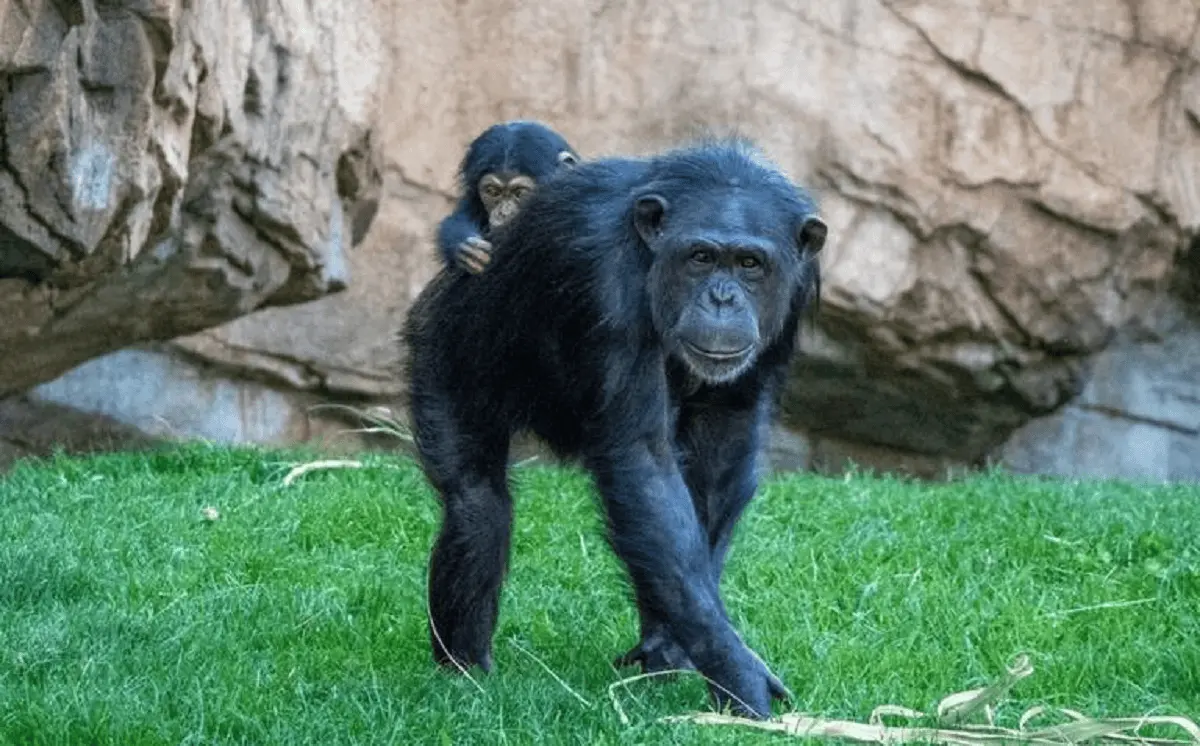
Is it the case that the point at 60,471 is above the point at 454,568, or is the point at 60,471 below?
below

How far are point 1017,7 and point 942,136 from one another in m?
0.84

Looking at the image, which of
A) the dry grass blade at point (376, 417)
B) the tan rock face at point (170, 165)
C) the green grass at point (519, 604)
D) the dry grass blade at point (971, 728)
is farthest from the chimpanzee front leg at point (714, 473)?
the dry grass blade at point (376, 417)

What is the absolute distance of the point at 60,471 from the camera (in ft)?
26.7

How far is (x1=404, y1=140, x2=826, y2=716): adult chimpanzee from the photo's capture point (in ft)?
A: 15.3

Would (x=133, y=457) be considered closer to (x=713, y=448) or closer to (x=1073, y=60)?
(x=713, y=448)

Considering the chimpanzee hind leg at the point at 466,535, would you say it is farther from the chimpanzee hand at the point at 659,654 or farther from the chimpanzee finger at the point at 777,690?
the chimpanzee finger at the point at 777,690

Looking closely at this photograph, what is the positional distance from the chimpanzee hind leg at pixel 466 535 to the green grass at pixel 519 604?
0.13 meters

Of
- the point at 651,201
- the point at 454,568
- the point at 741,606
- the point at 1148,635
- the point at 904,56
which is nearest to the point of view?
the point at 651,201

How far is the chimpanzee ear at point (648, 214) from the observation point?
489 centimetres

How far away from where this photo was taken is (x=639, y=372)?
15.5ft

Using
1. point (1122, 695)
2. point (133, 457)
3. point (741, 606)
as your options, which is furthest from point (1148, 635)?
point (133, 457)

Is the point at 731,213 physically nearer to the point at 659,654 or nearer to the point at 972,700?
the point at 659,654

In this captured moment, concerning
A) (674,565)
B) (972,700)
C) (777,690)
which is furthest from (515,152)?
(972,700)

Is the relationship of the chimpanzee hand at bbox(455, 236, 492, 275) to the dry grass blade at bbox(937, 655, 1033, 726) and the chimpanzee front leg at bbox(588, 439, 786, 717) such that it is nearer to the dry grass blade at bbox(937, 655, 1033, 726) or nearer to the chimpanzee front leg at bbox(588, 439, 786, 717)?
the chimpanzee front leg at bbox(588, 439, 786, 717)
